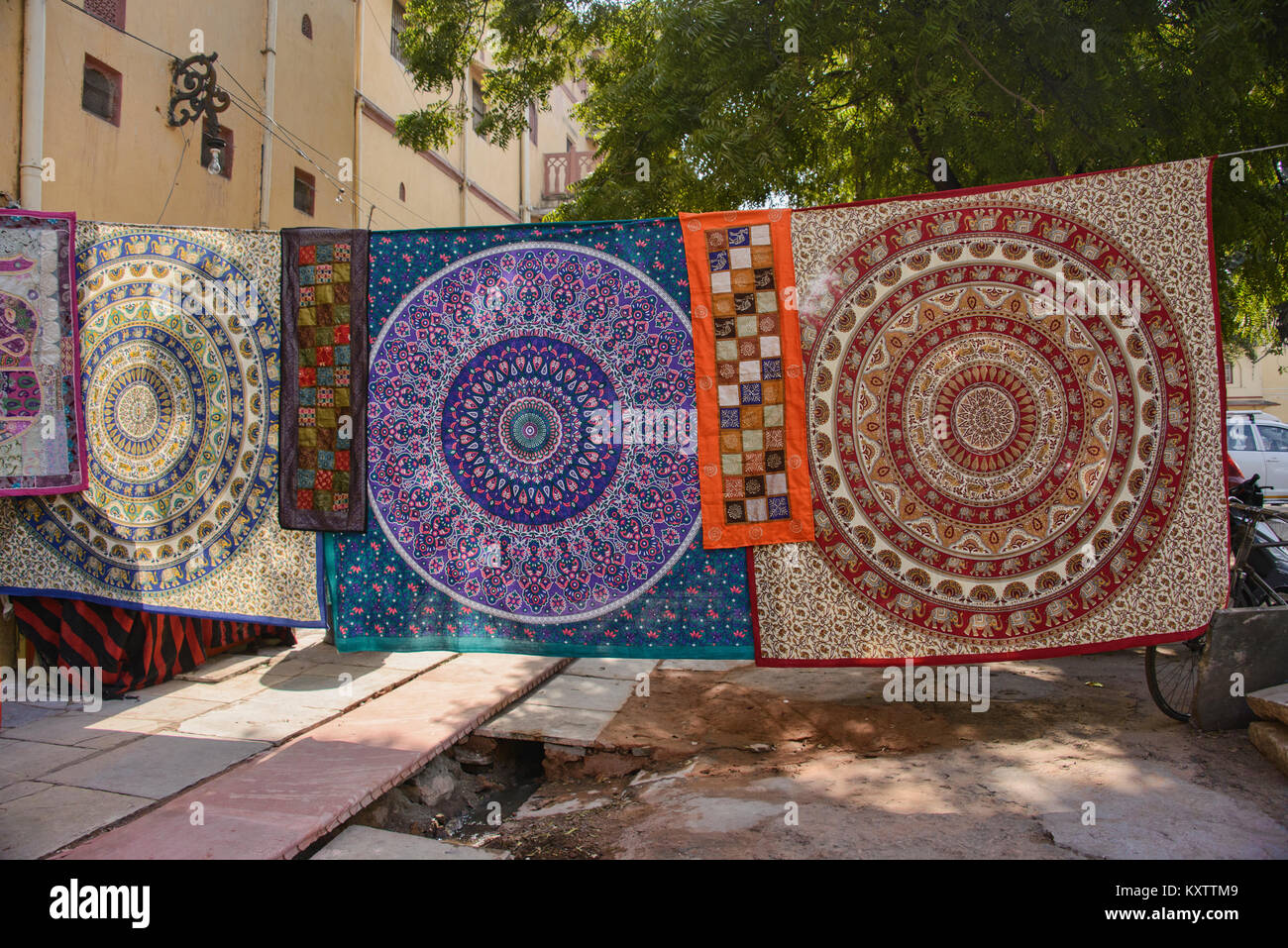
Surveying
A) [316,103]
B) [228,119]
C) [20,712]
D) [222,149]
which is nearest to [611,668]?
[20,712]

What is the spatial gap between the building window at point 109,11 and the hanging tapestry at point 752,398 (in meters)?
5.76

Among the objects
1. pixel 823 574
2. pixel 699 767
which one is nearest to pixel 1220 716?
pixel 823 574

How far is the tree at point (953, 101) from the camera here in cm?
489

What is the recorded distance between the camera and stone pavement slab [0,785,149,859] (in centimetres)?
290

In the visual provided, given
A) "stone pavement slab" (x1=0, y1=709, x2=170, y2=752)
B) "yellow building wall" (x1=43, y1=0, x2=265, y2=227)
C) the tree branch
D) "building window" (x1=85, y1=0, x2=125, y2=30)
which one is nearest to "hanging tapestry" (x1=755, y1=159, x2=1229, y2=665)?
the tree branch

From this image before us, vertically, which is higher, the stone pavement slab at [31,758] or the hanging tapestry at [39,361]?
the hanging tapestry at [39,361]

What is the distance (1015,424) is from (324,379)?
115 inches

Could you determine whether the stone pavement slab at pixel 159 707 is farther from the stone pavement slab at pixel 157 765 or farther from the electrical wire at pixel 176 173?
the electrical wire at pixel 176 173

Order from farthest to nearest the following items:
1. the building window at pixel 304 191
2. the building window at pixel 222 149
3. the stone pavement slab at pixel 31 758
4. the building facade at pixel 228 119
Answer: the building window at pixel 304 191 < the building window at pixel 222 149 < the building facade at pixel 228 119 < the stone pavement slab at pixel 31 758

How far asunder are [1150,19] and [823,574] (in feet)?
13.2

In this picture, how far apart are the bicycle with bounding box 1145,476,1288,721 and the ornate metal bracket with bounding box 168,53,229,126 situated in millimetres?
8174

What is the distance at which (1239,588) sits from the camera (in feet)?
12.8

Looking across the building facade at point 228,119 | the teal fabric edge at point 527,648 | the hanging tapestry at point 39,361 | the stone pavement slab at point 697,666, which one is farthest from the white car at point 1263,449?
the hanging tapestry at point 39,361

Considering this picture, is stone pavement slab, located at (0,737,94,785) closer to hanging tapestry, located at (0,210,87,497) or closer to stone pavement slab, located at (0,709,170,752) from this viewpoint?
stone pavement slab, located at (0,709,170,752)
